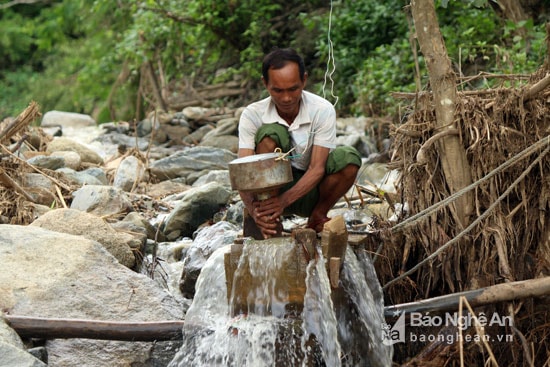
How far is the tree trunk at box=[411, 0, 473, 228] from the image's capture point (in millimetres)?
4352

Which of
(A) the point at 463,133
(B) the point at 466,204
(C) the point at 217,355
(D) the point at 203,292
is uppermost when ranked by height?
(A) the point at 463,133

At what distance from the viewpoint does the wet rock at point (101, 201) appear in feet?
21.7

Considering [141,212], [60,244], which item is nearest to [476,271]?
[60,244]

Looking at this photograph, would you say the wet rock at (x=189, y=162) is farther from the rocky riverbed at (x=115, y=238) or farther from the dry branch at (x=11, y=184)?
the dry branch at (x=11, y=184)

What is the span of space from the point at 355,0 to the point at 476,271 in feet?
26.8

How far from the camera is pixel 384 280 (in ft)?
15.1

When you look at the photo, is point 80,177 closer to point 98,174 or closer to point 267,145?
point 98,174

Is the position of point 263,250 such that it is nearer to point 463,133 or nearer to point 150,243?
point 463,133

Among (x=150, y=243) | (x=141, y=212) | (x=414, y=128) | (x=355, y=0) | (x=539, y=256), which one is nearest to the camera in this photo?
(x=539, y=256)

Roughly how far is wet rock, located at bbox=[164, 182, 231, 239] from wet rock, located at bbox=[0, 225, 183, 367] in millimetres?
1661

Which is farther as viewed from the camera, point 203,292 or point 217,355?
point 203,292

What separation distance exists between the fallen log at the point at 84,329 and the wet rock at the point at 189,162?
4635mm

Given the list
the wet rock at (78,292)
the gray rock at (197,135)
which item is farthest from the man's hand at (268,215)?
the gray rock at (197,135)

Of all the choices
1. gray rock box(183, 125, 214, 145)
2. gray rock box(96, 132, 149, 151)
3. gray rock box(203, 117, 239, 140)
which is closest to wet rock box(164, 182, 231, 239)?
gray rock box(203, 117, 239, 140)
